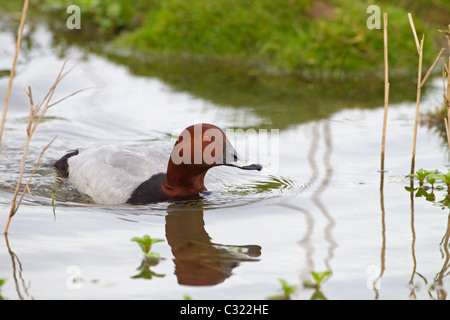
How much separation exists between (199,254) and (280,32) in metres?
8.05

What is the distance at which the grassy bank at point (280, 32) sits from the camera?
10750 millimetres

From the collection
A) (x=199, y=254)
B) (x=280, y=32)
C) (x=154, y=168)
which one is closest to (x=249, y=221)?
(x=199, y=254)

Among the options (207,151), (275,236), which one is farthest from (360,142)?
(275,236)

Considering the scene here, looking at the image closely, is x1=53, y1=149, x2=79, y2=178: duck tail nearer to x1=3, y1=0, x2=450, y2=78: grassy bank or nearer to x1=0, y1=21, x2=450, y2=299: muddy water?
x1=0, y1=21, x2=450, y2=299: muddy water

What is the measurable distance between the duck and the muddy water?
153mm

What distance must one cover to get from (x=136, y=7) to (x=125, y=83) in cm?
396

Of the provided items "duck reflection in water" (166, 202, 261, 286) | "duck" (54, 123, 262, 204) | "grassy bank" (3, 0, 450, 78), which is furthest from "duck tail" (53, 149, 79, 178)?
"grassy bank" (3, 0, 450, 78)

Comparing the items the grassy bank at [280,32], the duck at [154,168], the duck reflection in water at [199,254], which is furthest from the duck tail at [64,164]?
the grassy bank at [280,32]

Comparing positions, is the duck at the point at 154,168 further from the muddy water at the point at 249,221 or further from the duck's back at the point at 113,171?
the muddy water at the point at 249,221

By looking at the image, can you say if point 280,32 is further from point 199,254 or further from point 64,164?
point 199,254

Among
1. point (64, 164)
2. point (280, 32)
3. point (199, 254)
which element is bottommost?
point (199, 254)

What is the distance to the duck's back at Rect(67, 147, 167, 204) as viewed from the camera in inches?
223

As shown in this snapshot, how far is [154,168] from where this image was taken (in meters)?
5.86
